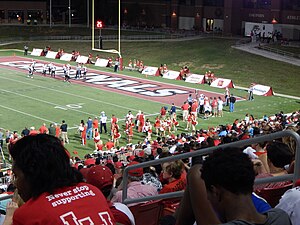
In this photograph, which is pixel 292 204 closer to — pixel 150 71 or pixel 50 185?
pixel 50 185

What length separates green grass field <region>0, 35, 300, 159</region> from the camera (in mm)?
26594

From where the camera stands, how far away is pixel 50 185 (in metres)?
2.90

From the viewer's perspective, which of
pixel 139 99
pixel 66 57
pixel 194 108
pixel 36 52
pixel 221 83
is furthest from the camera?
pixel 36 52

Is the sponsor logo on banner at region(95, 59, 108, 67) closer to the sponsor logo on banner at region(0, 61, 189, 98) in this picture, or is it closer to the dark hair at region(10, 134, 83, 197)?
the sponsor logo on banner at region(0, 61, 189, 98)

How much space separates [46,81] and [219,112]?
505 inches

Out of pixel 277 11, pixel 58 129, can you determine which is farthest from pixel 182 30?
pixel 58 129

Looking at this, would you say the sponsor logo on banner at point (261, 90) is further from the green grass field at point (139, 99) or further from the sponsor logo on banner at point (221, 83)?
the sponsor logo on banner at point (221, 83)

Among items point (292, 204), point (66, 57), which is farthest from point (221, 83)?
point (292, 204)

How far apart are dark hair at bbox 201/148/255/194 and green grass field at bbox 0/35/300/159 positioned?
18.6 metres

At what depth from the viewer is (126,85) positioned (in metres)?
35.2

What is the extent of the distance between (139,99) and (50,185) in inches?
1108

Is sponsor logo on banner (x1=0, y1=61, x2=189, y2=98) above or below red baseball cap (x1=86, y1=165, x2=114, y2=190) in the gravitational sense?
below

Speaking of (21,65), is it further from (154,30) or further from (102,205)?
(102,205)

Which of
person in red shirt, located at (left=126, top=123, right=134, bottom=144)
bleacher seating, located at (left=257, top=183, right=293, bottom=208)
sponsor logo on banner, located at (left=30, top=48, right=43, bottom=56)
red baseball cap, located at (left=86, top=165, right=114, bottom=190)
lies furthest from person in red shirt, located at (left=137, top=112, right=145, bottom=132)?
sponsor logo on banner, located at (left=30, top=48, right=43, bottom=56)
